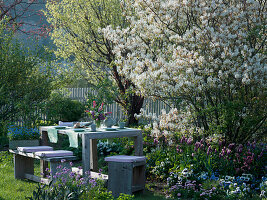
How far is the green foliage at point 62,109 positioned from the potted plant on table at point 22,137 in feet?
13.5

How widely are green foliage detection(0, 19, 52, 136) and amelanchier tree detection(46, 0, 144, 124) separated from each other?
1.76 m

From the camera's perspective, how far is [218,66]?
225 inches

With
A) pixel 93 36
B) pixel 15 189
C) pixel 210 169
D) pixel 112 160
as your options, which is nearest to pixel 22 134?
pixel 15 189

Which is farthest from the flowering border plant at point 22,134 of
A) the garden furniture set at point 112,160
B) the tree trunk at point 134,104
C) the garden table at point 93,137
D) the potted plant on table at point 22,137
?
the tree trunk at point 134,104

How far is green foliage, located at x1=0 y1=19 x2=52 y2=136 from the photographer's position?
9.26 metres

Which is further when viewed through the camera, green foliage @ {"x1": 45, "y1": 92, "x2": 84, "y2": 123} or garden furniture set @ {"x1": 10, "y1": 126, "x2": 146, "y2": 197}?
green foliage @ {"x1": 45, "y1": 92, "x2": 84, "y2": 123}

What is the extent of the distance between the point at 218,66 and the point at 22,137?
4.00m

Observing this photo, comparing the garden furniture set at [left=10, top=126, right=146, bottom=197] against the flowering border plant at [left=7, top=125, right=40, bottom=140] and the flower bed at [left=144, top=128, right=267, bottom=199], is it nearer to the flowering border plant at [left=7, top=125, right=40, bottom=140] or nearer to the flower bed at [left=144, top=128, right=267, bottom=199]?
the flower bed at [left=144, top=128, right=267, bottom=199]

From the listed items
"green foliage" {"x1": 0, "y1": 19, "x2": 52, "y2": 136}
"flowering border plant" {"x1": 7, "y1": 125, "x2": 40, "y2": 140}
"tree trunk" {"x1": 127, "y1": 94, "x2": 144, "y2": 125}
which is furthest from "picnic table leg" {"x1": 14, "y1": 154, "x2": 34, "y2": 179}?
"tree trunk" {"x1": 127, "y1": 94, "x2": 144, "y2": 125}

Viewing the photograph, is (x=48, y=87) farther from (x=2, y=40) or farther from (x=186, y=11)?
(x=186, y=11)

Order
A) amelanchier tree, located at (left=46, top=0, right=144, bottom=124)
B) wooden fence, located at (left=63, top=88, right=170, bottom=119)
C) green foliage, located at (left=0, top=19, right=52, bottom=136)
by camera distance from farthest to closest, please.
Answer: wooden fence, located at (left=63, top=88, right=170, bottom=119) < amelanchier tree, located at (left=46, top=0, right=144, bottom=124) < green foliage, located at (left=0, top=19, right=52, bottom=136)

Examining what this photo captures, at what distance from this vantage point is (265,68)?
5.37m

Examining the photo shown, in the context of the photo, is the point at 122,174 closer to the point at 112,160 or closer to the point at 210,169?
the point at 112,160

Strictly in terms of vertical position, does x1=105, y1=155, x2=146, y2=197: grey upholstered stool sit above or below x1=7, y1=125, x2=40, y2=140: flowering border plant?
below
